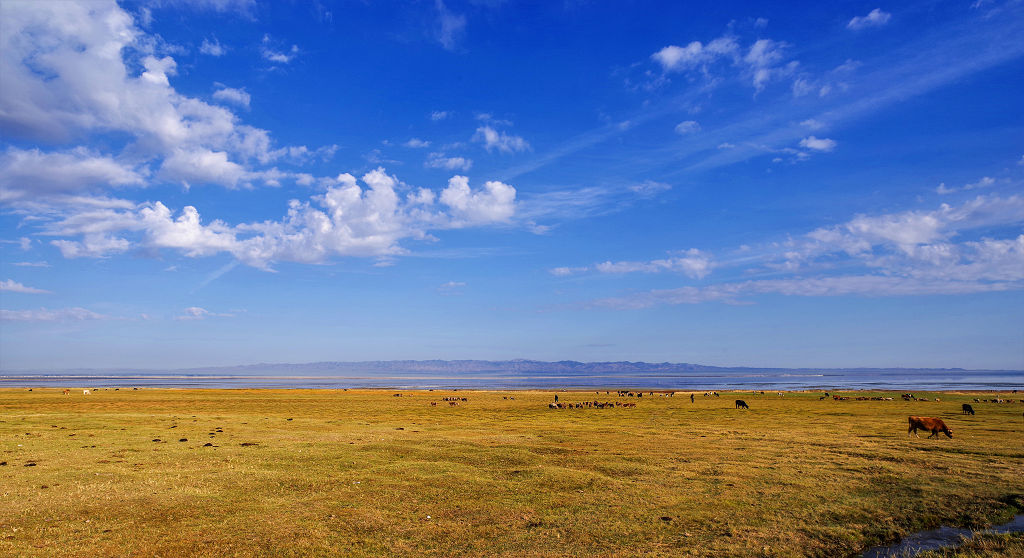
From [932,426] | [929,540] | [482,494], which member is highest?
[482,494]

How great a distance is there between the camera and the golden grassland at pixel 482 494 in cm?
1181

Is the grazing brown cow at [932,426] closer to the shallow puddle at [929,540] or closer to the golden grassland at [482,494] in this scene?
the golden grassland at [482,494]

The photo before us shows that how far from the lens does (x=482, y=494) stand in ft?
52.6

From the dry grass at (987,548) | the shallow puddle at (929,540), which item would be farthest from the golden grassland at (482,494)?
the dry grass at (987,548)

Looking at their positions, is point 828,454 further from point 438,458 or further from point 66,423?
point 66,423

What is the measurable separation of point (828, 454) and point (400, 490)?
60.9ft

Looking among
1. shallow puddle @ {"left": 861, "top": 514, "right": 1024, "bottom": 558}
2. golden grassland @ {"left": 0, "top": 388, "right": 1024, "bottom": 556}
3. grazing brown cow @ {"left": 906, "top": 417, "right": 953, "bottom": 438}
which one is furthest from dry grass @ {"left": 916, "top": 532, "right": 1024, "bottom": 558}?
grazing brown cow @ {"left": 906, "top": 417, "right": 953, "bottom": 438}

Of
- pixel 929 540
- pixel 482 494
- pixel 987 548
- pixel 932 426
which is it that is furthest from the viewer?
pixel 932 426

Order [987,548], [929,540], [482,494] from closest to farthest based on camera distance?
[987,548] → [929,540] → [482,494]

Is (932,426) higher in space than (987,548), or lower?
lower

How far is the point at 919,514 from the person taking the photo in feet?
46.5

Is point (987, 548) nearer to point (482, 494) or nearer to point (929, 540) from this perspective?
point (929, 540)

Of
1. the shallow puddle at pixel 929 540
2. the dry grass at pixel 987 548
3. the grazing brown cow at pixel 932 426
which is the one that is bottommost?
the grazing brown cow at pixel 932 426

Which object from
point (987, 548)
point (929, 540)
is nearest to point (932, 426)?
point (929, 540)
